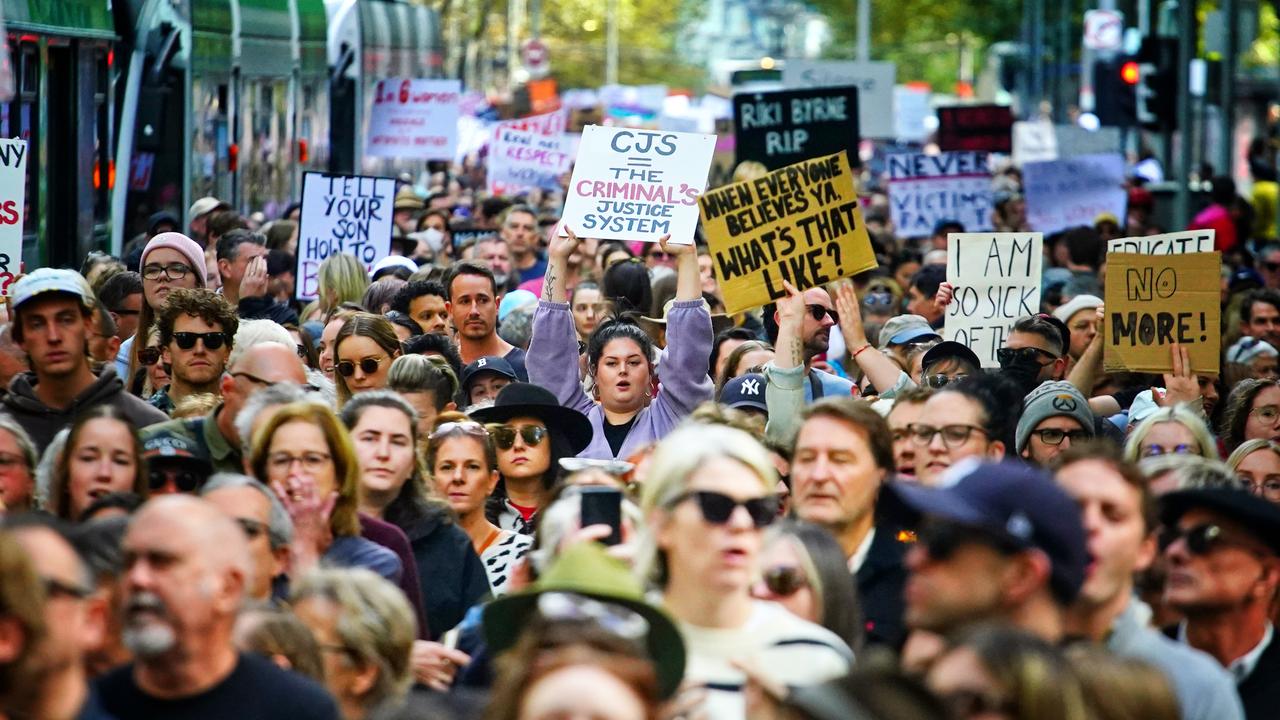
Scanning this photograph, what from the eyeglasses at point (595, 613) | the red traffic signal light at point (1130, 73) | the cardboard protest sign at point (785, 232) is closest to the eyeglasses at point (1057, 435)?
the cardboard protest sign at point (785, 232)

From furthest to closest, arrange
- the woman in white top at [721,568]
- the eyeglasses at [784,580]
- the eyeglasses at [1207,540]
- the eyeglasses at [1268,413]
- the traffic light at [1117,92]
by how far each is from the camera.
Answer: the traffic light at [1117,92] → the eyeglasses at [1268,413] → the eyeglasses at [1207,540] → the eyeglasses at [784,580] → the woman in white top at [721,568]

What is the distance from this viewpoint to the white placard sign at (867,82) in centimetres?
3020

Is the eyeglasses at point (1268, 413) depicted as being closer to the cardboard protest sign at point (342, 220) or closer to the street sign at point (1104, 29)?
the cardboard protest sign at point (342, 220)

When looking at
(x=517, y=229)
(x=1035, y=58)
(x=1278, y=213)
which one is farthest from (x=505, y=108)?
(x=517, y=229)

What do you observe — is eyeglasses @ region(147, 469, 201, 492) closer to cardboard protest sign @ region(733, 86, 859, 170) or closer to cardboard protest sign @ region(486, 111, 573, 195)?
cardboard protest sign @ region(733, 86, 859, 170)

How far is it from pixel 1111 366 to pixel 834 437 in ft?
14.7

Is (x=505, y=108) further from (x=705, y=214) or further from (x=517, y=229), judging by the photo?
(x=705, y=214)

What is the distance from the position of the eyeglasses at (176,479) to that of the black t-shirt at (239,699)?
95.6 inches

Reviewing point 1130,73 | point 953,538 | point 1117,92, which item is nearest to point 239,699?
point 953,538

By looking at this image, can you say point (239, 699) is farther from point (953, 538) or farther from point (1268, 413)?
point (1268, 413)

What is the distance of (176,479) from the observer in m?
7.27

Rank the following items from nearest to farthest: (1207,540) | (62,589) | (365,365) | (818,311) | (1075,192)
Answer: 1. (62,589)
2. (1207,540)
3. (365,365)
4. (818,311)
5. (1075,192)

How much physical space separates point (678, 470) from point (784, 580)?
41cm

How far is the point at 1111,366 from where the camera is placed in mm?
10516
